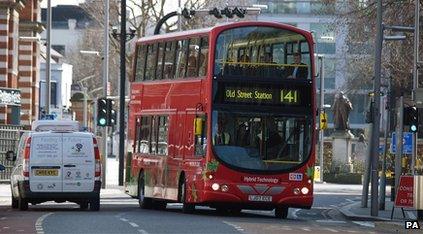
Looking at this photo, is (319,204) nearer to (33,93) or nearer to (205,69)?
(205,69)

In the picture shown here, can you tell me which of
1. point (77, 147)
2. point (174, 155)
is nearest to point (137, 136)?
point (174, 155)

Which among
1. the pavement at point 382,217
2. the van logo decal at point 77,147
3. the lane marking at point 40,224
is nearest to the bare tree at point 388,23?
the pavement at point 382,217

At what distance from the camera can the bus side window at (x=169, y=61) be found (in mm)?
37906

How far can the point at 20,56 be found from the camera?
73.0 metres

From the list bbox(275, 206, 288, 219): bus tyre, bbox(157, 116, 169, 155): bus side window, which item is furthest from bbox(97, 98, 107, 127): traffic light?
bbox(275, 206, 288, 219): bus tyre

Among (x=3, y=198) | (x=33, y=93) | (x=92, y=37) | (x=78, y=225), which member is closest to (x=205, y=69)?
(x=78, y=225)

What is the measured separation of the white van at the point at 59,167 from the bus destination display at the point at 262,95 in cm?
426

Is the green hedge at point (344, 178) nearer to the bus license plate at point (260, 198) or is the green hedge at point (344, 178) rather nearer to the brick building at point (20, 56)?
the brick building at point (20, 56)

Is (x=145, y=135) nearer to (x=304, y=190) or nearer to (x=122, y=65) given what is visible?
(x=304, y=190)

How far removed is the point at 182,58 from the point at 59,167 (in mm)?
4097

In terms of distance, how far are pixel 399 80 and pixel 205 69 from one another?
2567 cm

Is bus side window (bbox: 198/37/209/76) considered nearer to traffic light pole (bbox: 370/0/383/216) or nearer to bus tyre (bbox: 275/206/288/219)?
bus tyre (bbox: 275/206/288/219)

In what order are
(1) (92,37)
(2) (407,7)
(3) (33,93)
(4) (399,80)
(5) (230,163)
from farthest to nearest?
(1) (92,37) → (3) (33,93) → (4) (399,80) → (2) (407,7) → (5) (230,163)

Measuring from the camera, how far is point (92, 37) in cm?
11556
